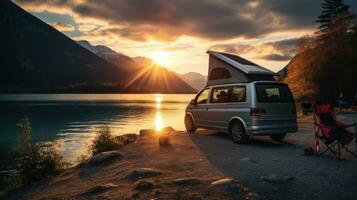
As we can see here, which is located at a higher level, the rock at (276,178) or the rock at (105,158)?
the rock at (276,178)

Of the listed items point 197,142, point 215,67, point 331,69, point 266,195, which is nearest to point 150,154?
point 197,142

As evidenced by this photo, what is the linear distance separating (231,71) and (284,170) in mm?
6653

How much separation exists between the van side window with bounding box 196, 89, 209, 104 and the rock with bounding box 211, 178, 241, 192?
24.8 ft

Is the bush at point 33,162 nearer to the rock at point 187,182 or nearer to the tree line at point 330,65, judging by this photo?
the rock at point 187,182

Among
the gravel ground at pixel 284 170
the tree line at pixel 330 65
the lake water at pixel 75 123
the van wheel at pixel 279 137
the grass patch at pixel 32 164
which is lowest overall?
the lake water at pixel 75 123

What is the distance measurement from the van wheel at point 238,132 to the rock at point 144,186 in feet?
18.6

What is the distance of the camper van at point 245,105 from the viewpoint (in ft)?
37.4

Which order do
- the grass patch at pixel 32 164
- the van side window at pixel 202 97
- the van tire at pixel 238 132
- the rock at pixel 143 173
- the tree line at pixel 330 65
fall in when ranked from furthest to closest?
the tree line at pixel 330 65 < the van side window at pixel 202 97 < the van tire at pixel 238 132 < the grass patch at pixel 32 164 < the rock at pixel 143 173

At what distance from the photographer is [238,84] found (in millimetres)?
12156

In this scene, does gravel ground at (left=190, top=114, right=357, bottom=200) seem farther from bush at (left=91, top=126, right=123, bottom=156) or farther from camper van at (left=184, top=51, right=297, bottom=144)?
bush at (left=91, top=126, right=123, bottom=156)

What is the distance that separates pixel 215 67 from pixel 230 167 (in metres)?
7.71

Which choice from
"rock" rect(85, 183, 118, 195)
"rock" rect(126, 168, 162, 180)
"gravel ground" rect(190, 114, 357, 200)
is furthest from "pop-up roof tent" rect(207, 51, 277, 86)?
"rock" rect(85, 183, 118, 195)

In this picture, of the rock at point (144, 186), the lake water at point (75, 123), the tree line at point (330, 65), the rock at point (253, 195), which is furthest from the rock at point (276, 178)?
the tree line at point (330, 65)

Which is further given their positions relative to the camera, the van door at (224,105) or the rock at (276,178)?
the van door at (224,105)
